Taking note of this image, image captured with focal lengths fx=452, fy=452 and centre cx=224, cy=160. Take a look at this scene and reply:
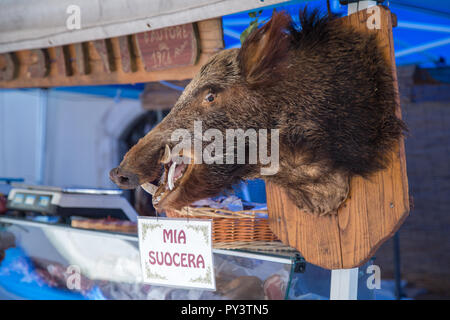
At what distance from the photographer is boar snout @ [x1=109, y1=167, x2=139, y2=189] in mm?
964

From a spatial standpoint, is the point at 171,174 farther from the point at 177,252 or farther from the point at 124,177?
the point at 177,252

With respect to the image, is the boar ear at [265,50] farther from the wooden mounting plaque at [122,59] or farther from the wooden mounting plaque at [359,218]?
the wooden mounting plaque at [122,59]

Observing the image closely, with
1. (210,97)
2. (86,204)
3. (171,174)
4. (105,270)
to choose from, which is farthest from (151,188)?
(86,204)

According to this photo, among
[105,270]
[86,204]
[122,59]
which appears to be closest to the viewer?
[122,59]

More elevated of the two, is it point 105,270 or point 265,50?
point 265,50

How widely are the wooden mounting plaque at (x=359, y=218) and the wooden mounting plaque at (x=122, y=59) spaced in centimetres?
59

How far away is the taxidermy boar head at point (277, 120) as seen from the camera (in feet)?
3.20

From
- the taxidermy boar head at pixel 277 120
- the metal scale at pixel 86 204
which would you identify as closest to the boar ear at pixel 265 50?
the taxidermy boar head at pixel 277 120

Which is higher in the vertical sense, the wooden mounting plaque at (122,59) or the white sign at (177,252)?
the wooden mounting plaque at (122,59)

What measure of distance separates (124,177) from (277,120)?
1.16 ft

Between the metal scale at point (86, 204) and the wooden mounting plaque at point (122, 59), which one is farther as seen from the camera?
the metal scale at point (86, 204)

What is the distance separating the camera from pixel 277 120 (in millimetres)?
991

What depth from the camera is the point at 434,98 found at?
295 centimetres
